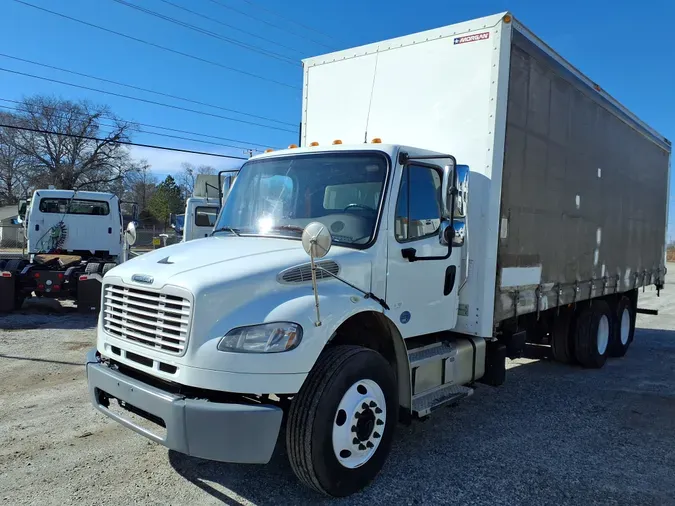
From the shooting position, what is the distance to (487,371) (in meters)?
5.56

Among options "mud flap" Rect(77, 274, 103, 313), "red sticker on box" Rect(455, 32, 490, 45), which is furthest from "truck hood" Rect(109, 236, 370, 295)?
"mud flap" Rect(77, 274, 103, 313)

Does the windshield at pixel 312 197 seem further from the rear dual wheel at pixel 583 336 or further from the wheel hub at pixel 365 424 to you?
the rear dual wheel at pixel 583 336

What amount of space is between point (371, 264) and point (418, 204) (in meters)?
0.73

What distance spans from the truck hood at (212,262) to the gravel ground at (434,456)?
1519mm

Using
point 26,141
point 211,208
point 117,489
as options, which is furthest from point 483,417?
point 26,141

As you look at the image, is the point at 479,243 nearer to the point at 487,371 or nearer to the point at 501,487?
the point at 487,371

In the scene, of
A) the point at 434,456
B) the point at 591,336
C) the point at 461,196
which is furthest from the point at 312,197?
the point at 591,336

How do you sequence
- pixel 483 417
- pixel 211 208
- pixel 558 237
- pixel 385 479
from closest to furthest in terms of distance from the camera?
pixel 385 479 < pixel 483 417 < pixel 558 237 < pixel 211 208

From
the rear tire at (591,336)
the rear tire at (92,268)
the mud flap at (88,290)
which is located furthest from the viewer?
the rear tire at (92,268)

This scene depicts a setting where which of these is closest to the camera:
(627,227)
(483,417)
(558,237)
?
(483,417)

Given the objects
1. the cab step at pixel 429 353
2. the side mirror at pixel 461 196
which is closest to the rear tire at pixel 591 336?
the cab step at pixel 429 353

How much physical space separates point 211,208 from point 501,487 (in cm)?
1069

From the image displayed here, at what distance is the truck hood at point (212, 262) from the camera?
130 inches

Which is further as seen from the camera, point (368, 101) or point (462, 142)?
point (368, 101)
